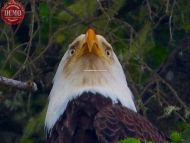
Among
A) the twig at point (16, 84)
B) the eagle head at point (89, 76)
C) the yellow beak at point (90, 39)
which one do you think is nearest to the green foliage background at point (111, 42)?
the eagle head at point (89, 76)

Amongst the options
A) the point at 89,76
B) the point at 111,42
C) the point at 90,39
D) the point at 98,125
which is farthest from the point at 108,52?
the point at 111,42

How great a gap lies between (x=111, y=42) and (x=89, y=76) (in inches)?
33.1

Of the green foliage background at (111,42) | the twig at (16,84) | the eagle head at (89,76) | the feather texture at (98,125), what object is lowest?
the feather texture at (98,125)

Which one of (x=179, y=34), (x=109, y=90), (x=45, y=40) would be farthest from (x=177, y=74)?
(x=109, y=90)

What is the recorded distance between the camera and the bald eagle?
8547 millimetres

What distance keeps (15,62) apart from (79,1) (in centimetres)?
61

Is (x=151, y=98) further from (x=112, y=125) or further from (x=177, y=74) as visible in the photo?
(x=112, y=125)

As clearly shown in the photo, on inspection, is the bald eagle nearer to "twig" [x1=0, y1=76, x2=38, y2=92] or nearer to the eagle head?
the eagle head

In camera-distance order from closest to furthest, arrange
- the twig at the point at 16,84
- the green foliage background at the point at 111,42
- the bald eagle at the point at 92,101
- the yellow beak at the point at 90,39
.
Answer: the twig at the point at 16,84, the bald eagle at the point at 92,101, the yellow beak at the point at 90,39, the green foliage background at the point at 111,42

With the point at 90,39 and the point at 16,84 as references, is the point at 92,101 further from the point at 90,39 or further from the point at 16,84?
the point at 16,84

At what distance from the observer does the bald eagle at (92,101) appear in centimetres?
855

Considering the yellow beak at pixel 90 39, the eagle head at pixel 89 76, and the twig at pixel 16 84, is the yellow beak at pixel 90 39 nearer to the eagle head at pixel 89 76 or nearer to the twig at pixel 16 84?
the eagle head at pixel 89 76

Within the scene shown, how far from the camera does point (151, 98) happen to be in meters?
10.3

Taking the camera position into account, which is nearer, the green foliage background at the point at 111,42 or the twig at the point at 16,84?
the twig at the point at 16,84
